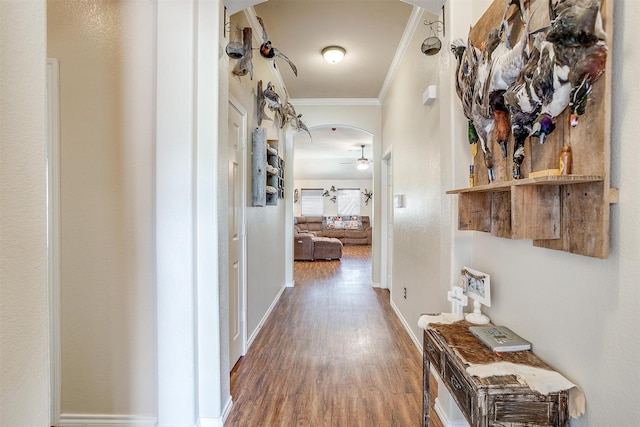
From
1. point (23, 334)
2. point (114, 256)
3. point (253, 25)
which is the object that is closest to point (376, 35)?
point (253, 25)

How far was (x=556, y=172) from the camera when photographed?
969 mm

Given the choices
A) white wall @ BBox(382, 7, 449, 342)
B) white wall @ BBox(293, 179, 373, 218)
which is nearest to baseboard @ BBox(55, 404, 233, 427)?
white wall @ BBox(382, 7, 449, 342)

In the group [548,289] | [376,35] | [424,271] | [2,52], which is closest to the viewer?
[2,52]

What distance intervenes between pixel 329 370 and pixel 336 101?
12.4 ft

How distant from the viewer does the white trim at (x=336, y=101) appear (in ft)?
15.7

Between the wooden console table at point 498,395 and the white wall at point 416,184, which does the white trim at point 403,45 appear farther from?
the wooden console table at point 498,395

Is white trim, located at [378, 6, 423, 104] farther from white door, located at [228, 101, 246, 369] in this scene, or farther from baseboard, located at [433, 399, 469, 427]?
baseboard, located at [433, 399, 469, 427]

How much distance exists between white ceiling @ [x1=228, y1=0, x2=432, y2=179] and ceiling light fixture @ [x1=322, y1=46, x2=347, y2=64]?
2.0 inches

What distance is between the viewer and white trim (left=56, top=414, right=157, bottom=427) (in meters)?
1.76

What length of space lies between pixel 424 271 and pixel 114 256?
7.33 feet

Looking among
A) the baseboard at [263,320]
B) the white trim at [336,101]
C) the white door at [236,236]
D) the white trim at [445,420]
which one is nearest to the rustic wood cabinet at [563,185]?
the white trim at [445,420]

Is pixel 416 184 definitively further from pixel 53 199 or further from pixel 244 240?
pixel 53 199

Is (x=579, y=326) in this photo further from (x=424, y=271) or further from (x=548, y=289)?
(x=424, y=271)

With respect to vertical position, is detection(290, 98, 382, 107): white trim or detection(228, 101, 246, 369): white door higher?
detection(290, 98, 382, 107): white trim
